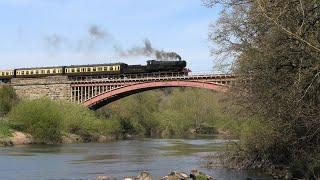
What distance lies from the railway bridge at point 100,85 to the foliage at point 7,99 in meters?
2.77

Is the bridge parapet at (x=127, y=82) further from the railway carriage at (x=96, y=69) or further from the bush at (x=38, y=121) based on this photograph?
the bush at (x=38, y=121)

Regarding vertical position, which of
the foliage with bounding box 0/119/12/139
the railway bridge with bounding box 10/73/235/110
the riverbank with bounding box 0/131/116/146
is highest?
the railway bridge with bounding box 10/73/235/110

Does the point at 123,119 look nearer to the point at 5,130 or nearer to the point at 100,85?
the point at 100,85

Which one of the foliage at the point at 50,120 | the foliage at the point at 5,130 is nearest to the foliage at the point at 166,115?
the foliage at the point at 50,120

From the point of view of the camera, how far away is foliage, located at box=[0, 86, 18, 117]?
69.3 m

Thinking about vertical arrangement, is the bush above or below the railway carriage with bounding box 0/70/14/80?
below

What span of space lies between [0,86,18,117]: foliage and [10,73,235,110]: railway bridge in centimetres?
277

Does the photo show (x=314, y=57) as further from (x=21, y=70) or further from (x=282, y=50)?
(x=21, y=70)

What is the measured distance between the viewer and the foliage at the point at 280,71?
46.7 ft

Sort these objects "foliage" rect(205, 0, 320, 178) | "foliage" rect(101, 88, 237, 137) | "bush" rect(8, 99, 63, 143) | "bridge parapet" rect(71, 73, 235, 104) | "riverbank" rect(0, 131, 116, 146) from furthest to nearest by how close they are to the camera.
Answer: "foliage" rect(101, 88, 237, 137) < "bridge parapet" rect(71, 73, 235, 104) < "bush" rect(8, 99, 63, 143) < "riverbank" rect(0, 131, 116, 146) < "foliage" rect(205, 0, 320, 178)

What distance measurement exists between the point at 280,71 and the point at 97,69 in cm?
5745

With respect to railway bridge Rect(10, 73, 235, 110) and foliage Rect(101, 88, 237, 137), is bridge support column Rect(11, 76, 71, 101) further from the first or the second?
foliage Rect(101, 88, 237, 137)

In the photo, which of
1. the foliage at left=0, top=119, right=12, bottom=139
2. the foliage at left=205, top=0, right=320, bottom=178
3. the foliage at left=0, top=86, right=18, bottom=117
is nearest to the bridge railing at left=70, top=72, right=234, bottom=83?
the foliage at left=0, top=86, right=18, bottom=117

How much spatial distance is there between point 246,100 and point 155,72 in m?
48.3
